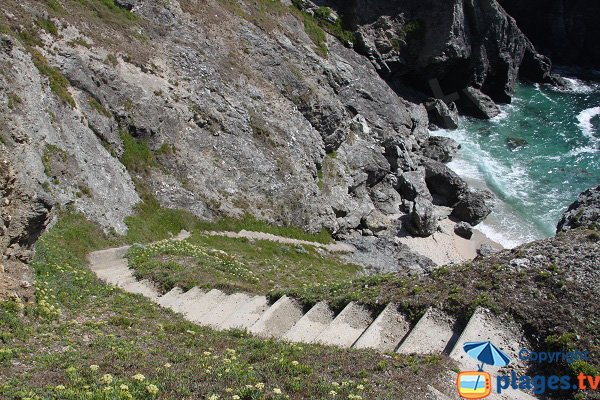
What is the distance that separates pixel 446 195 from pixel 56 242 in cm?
4507

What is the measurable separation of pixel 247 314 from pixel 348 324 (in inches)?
179

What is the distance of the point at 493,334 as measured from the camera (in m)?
18.7

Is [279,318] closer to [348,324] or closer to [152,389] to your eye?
[348,324]

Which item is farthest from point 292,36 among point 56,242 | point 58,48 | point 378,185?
point 56,242

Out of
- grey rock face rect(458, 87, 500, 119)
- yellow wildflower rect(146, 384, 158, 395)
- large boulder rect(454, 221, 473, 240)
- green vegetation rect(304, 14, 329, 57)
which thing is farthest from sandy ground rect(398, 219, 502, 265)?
yellow wildflower rect(146, 384, 158, 395)

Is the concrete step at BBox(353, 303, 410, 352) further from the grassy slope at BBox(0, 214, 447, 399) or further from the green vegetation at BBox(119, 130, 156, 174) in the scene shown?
the green vegetation at BBox(119, 130, 156, 174)

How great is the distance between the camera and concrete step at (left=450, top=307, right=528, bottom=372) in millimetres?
17719

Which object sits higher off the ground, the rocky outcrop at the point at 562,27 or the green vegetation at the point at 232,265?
the rocky outcrop at the point at 562,27

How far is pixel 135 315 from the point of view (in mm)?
21312

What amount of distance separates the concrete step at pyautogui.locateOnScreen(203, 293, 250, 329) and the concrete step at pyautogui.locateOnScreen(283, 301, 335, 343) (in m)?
3.09

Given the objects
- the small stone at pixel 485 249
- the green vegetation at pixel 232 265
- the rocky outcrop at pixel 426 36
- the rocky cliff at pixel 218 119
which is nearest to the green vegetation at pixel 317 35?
the rocky cliff at pixel 218 119

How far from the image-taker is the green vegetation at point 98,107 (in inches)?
1628

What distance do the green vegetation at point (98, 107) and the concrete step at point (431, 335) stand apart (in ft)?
A: 101

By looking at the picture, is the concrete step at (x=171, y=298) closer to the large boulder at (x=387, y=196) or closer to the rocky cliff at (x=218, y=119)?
the rocky cliff at (x=218, y=119)
